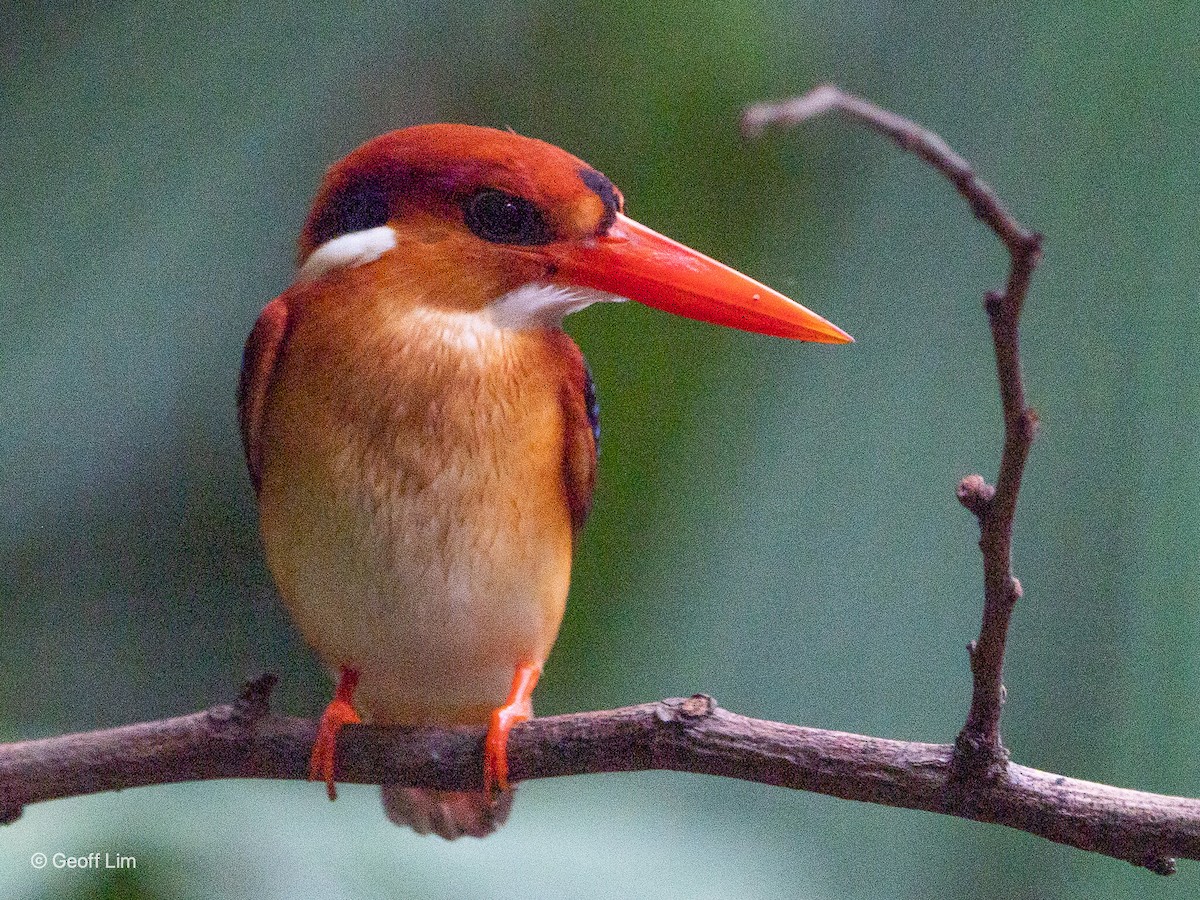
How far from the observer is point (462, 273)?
2.38 feet

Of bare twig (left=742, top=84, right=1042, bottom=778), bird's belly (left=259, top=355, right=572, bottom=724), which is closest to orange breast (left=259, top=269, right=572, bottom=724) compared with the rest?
bird's belly (left=259, top=355, right=572, bottom=724)

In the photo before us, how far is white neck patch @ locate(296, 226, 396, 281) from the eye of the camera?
73cm

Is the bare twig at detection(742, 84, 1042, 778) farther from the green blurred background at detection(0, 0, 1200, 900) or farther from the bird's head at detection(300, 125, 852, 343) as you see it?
the green blurred background at detection(0, 0, 1200, 900)

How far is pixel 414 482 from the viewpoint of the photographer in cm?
79

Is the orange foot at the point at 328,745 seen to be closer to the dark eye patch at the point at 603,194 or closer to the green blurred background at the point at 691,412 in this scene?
the green blurred background at the point at 691,412

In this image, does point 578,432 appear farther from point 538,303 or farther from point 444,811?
point 444,811

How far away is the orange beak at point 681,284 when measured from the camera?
2.28ft

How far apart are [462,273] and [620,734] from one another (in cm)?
31

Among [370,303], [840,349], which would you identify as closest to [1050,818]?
[840,349]

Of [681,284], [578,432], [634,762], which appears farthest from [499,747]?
[681,284]

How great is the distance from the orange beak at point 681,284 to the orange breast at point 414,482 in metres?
0.09

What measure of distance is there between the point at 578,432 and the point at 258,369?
0.77 feet

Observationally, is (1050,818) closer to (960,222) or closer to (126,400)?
(960,222)

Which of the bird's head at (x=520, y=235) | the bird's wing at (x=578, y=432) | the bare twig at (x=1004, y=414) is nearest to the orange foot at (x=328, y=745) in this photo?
the bird's wing at (x=578, y=432)
